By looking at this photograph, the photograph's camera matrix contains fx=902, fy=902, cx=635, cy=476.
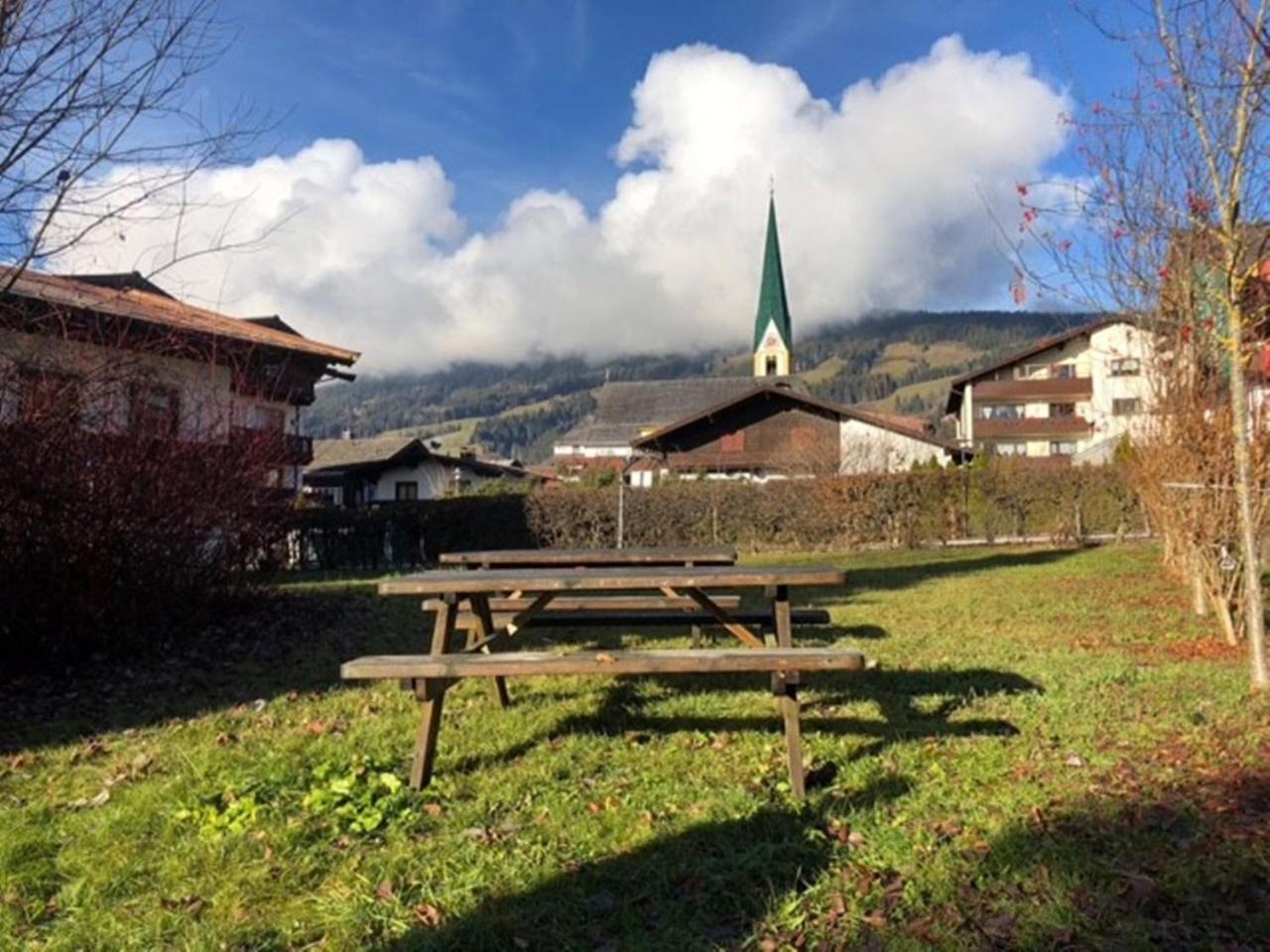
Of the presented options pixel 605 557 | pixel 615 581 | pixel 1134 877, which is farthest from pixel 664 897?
pixel 605 557

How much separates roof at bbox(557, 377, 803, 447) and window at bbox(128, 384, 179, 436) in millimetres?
58158

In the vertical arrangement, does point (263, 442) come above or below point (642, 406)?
below

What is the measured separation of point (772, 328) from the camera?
88.4 meters

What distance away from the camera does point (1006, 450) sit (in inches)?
2164

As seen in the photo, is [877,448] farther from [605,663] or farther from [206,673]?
[605,663]

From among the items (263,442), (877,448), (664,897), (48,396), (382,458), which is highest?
(382,458)

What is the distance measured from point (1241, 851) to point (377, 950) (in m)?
2.51

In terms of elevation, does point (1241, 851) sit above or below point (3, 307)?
below

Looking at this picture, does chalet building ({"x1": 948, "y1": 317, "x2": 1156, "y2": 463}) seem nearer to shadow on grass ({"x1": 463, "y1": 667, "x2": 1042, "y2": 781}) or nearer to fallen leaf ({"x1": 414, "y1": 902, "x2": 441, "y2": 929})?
shadow on grass ({"x1": 463, "y1": 667, "x2": 1042, "y2": 781})

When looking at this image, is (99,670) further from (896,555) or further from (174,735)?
(896,555)

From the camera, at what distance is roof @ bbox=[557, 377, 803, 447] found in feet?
220

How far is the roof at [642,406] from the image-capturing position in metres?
Answer: 67.2

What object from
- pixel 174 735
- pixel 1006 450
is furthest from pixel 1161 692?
pixel 1006 450

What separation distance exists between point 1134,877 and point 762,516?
19341mm
